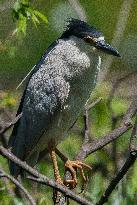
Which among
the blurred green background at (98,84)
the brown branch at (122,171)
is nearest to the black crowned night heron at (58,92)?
the blurred green background at (98,84)

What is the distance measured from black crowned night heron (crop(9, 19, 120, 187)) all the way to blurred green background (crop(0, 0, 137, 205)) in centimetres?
24

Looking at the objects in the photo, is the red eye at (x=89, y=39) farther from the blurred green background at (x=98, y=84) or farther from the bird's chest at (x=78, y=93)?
the blurred green background at (x=98, y=84)

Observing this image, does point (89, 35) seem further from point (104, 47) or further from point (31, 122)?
point (31, 122)

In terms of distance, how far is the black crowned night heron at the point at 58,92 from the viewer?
292 centimetres

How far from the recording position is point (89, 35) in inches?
114

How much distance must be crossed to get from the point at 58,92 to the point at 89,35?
9.2 inches

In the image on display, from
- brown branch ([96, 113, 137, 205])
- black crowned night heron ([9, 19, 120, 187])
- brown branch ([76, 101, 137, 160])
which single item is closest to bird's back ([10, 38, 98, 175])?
black crowned night heron ([9, 19, 120, 187])

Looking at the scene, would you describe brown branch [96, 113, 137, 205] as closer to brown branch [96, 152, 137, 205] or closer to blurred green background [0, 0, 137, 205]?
brown branch [96, 152, 137, 205]

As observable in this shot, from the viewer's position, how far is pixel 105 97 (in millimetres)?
3619

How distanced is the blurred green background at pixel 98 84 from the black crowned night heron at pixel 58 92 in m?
0.24

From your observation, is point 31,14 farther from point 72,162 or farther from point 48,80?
point 72,162

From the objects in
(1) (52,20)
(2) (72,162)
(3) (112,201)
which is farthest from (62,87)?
(1) (52,20)

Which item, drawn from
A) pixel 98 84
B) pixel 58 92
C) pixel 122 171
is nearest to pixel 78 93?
pixel 58 92

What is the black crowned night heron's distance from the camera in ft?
9.57
